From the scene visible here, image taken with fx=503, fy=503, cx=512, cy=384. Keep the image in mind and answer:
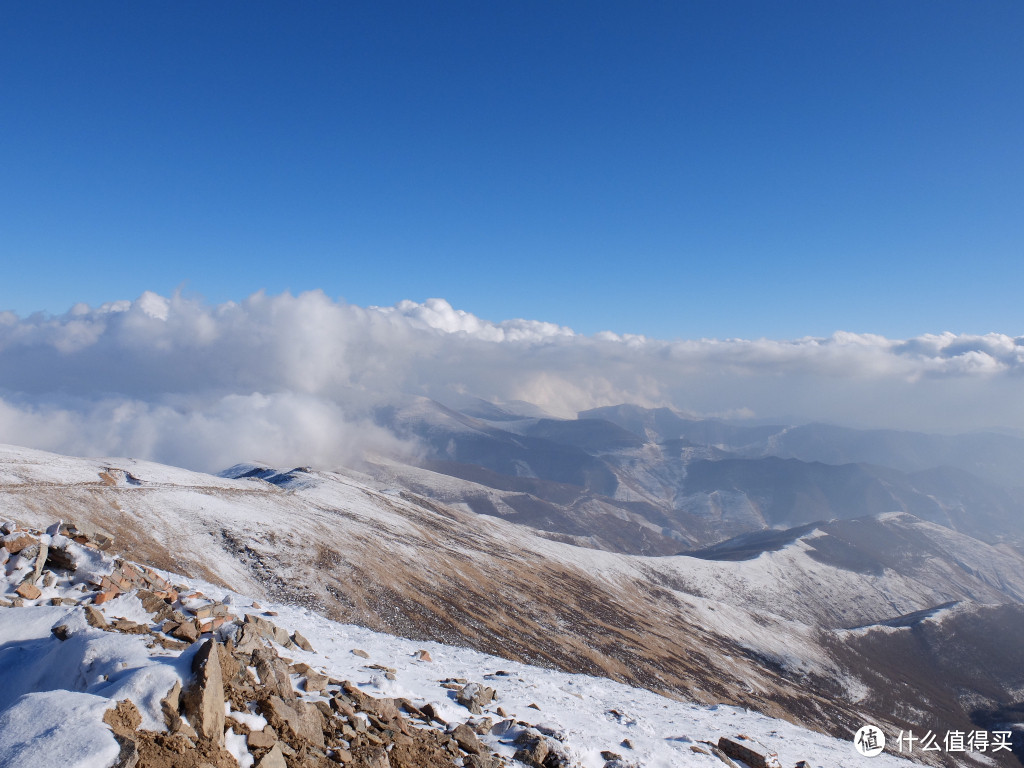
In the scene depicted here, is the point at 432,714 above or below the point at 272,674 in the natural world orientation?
below

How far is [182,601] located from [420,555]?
6503 cm

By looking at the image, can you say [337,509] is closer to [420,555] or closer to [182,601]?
[420,555]

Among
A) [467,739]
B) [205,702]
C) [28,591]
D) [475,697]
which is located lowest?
[475,697]

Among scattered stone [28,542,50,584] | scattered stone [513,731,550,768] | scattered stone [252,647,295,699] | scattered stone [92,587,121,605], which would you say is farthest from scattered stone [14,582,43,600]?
scattered stone [513,731,550,768]

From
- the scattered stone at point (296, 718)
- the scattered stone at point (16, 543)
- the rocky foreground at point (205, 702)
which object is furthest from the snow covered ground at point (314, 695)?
the scattered stone at point (296, 718)

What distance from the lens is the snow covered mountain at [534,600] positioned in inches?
2202

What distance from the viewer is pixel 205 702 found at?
11.1 meters

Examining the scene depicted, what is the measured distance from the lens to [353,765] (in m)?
12.3

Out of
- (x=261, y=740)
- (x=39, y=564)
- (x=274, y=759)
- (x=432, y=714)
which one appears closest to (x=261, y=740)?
(x=261, y=740)

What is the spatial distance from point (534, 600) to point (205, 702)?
74409mm

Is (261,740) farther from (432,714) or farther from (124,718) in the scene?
(432,714)

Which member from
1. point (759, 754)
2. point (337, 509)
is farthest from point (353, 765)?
point (337, 509)

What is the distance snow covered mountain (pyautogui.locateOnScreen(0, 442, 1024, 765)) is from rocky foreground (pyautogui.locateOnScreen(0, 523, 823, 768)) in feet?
59.3

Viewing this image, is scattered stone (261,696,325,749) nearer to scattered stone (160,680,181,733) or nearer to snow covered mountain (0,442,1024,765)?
scattered stone (160,680,181,733)
